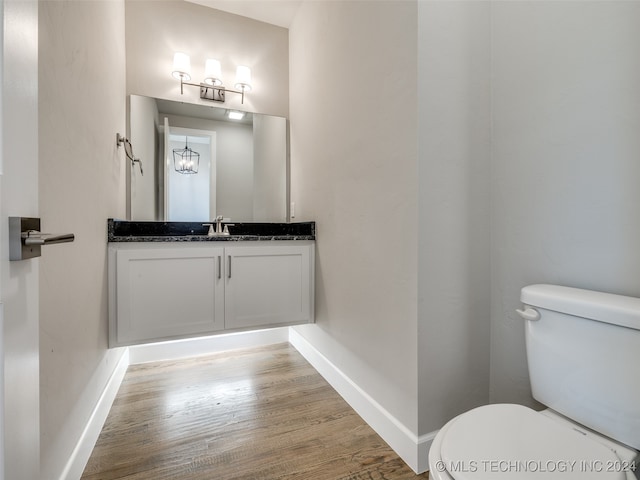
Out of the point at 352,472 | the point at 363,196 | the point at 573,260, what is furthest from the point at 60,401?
the point at 573,260

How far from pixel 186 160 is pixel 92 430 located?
1715 mm

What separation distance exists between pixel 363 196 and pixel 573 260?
2.75 feet

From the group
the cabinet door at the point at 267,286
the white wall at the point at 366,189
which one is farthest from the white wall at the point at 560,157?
the cabinet door at the point at 267,286

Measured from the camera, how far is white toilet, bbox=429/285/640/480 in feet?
2.24

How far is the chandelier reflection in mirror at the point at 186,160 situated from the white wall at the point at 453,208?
1758mm

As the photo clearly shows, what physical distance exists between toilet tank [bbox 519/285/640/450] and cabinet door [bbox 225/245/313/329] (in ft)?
4.28

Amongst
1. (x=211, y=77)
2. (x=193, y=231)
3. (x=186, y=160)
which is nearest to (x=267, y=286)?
(x=193, y=231)

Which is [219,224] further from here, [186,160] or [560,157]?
[560,157]

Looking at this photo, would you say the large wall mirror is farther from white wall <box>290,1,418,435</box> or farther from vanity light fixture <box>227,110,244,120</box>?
white wall <box>290,1,418,435</box>

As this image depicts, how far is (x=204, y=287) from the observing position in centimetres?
183

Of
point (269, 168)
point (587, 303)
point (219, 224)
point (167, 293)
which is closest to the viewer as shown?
point (587, 303)

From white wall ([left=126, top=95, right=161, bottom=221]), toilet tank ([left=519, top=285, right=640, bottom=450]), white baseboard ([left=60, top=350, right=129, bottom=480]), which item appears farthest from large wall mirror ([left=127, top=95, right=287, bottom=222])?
toilet tank ([left=519, top=285, right=640, bottom=450])

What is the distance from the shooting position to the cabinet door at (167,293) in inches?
65.4

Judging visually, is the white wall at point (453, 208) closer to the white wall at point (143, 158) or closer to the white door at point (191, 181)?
the white door at point (191, 181)
